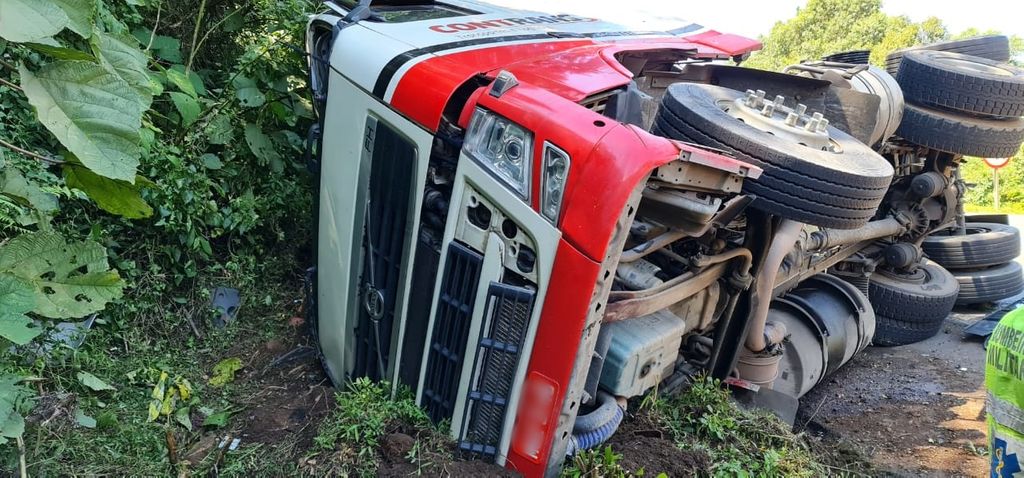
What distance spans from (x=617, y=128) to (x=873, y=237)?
130 inches

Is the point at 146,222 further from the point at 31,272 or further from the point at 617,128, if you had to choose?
the point at 617,128

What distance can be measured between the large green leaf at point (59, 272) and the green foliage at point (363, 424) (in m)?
0.91

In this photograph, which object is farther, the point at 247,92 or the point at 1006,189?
the point at 1006,189

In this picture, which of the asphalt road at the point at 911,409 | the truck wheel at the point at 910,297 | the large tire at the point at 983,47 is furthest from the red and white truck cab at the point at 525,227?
the large tire at the point at 983,47

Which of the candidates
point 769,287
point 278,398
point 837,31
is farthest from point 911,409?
point 837,31

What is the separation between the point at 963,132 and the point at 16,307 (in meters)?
5.06

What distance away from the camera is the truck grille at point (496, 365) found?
228 centimetres

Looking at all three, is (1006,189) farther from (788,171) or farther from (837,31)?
(788,171)

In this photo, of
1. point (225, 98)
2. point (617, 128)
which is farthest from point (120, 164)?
point (225, 98)

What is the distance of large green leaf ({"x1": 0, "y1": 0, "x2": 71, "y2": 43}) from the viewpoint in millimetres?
1188

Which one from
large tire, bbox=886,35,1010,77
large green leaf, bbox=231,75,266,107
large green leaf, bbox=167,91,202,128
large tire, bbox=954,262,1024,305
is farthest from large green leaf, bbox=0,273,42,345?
large tire, bbox=954,262,1024,305

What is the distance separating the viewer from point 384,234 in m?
2.74

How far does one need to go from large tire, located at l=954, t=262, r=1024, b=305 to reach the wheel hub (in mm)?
3451

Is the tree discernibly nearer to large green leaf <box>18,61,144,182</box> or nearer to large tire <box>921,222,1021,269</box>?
large tire <box>921,222,1021,269</box>
